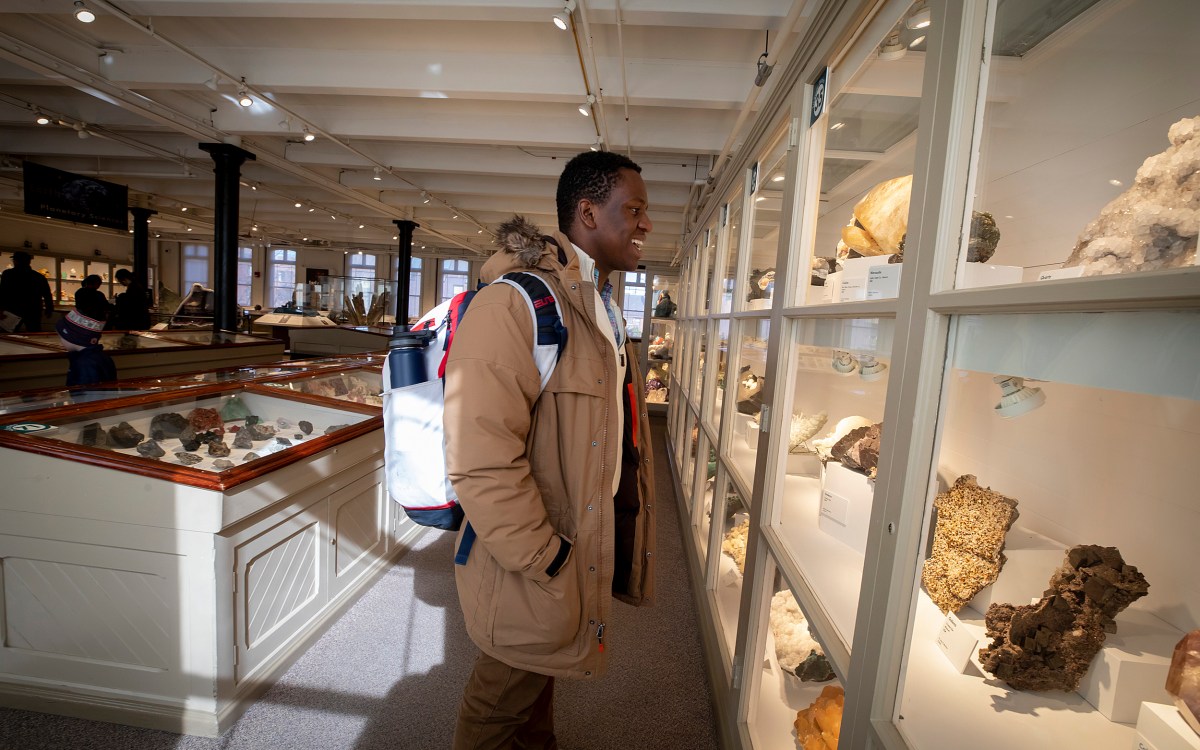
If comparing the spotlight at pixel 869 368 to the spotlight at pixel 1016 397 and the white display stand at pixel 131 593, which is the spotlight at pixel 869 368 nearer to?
the spotlight at pixel 1016 397

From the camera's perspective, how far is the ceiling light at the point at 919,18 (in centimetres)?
103

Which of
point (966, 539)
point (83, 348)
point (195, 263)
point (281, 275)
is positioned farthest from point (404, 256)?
point (195, 263)

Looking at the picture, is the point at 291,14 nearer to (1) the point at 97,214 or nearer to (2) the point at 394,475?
(2) the point at 394,475

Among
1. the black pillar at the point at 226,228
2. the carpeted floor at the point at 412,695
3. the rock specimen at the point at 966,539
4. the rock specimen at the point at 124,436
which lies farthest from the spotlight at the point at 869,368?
the black pillar at the point at 226,228

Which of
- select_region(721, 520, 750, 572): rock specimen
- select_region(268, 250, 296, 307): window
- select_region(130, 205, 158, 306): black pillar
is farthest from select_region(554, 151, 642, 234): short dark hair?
select_region(268, 250, 296, 307): window

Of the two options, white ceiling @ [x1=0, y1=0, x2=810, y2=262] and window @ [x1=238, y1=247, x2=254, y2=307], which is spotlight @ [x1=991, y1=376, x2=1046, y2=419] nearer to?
white ceiling @ [x1=0, y1=0, x2=810, y2=262]

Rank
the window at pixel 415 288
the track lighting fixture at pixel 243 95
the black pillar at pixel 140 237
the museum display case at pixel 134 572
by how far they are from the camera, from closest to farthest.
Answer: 1. the museum display case at pixel 134 572
2. the track lighting fixture at pixel 243 95
3. the black pillar at pixel 140 237
4. the window at pixel 415 288

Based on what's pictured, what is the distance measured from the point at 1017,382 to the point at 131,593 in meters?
2.59

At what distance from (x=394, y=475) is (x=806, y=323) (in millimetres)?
1199

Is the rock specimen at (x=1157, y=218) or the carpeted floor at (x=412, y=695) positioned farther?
the carpeted floor at (x=412, y=695)

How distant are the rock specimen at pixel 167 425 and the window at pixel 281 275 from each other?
2082 centimetres

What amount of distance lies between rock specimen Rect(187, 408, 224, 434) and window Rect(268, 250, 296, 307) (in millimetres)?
20632

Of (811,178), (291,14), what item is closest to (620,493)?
(811,178)

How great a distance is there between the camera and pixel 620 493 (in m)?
1.55
